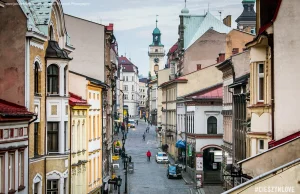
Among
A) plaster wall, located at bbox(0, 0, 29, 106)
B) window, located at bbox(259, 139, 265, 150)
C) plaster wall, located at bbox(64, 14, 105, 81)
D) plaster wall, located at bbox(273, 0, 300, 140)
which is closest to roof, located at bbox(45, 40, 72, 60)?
plaster wall, located at bbox(0, 0, 29, 106)

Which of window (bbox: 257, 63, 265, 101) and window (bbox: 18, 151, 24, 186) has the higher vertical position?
window (bbox: 257, 63, 265, 101)

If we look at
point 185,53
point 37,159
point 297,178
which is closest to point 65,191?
point 37,159

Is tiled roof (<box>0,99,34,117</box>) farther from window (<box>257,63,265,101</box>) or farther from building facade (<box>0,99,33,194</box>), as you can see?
window (<box>257,63,265,101</box>)

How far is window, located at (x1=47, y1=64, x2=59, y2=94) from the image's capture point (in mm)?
34156

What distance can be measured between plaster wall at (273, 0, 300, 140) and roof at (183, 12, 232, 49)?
235ft

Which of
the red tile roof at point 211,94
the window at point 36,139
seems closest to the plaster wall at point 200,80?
the red tile roof at point 211,94

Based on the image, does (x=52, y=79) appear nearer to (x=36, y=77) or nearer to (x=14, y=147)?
(x=36, y=77)

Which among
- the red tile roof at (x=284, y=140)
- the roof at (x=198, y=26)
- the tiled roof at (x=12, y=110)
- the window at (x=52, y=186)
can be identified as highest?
the roof at (x=198, y=26)

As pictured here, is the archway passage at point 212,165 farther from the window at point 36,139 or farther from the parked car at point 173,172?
the window at point 36,139

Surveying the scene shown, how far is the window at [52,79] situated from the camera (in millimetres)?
34156

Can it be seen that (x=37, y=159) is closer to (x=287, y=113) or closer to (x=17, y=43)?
(x=17, y=43)

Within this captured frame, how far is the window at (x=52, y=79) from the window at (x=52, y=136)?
159 cm

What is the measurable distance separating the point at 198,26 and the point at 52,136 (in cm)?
7050

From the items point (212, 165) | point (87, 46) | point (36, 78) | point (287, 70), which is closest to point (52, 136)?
point (36, 78)
